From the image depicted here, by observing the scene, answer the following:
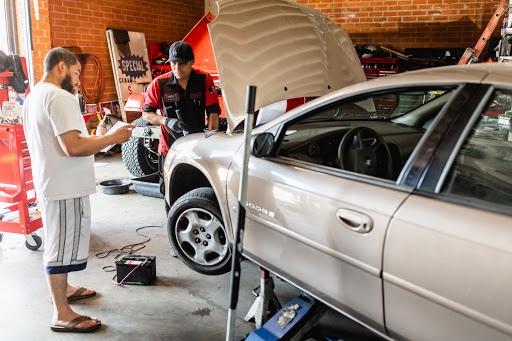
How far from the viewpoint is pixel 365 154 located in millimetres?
2166

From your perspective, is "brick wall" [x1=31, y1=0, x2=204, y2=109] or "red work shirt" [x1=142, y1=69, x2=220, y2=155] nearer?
"red work shirt" [x1=142, y1=69, x2=220, y2=155]

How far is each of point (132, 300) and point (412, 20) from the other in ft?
25.3

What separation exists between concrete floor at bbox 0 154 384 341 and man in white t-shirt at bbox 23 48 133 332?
0.61 ft

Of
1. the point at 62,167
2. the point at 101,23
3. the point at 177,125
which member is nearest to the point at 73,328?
the point at 62,167

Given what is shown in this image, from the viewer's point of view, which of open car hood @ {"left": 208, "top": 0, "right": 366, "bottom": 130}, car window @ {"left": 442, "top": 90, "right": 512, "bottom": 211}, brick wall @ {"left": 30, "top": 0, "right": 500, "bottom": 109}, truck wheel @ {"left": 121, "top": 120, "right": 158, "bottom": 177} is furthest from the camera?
brick wall @ {"left": 30, "top": 0, "right": 500, "bottom": 109}

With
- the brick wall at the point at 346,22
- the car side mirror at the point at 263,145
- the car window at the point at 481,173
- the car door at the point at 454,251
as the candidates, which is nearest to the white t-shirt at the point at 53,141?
the car side mirror at the point at 263,145

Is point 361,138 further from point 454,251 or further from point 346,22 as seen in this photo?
point 346,22

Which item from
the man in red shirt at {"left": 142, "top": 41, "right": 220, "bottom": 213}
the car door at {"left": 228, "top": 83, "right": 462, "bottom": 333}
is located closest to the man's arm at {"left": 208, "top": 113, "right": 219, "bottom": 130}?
the man in red shirt at {"left": 142, "top": 41, "right": 220, "bottom": 213}

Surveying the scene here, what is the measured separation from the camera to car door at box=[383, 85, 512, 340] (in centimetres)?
131

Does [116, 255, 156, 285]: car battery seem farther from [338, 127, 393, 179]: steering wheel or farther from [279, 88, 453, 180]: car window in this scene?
[338, 127, 393, 179]: steering wheel

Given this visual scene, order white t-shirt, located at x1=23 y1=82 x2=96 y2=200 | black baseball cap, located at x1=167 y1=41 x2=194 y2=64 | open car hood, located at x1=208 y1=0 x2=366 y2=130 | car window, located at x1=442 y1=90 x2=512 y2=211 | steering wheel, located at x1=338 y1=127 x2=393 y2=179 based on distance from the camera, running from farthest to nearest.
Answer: black baseball cap, located at x1=167 y1=41 x2=194 y2=64 < open car hood, located at x1=208 y1=0 x2=366 y2=130 < white t-shirt, located at x1=23 y1=82 x2=96 y2=200 < steering wheel, located at x1=338 y1=127 x2=393 y2=179 < car window, located at x1=442 y1=90 x2=512 y2=211

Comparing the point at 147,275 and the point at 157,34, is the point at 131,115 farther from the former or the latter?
the point at 147,275

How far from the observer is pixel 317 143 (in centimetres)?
253

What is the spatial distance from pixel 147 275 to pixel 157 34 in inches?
298
